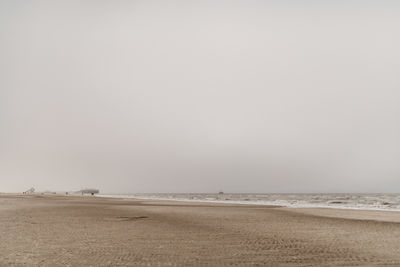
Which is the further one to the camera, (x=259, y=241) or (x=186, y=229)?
(x=186, y=229)

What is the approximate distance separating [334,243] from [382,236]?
4.02 meters

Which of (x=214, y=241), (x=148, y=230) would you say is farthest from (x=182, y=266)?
(x=148, y=230)

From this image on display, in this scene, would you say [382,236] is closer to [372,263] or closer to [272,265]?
[372,263]

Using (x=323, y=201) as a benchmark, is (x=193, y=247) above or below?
above

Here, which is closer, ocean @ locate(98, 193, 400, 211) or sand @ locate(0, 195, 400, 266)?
sand @ locate(0, 195, 400, 266)

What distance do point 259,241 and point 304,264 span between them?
15.2ft

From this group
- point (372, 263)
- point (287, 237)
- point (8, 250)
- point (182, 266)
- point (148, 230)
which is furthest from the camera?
point (148, 230)

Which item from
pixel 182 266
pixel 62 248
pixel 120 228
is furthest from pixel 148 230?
pixel 182 266

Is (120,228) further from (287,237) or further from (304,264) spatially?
(304,264)

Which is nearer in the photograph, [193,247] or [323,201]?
[193,247]

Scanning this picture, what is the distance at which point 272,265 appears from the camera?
11.0 m

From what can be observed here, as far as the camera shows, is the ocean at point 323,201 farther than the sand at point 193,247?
Yes

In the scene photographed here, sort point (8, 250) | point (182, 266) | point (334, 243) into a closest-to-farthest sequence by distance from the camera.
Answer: point (182, 266), point (8, 250), point (334, 243)

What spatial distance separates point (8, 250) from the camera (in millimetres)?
13094
